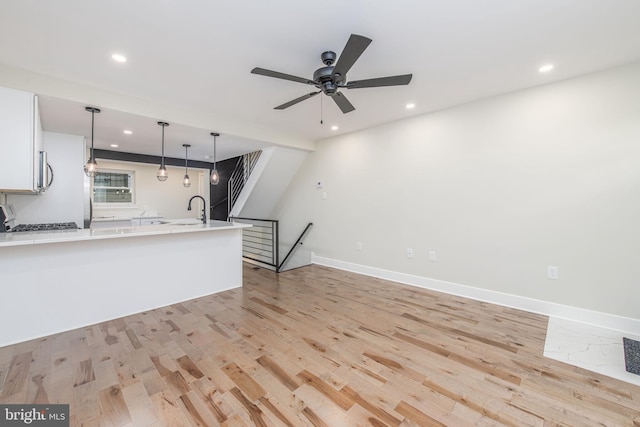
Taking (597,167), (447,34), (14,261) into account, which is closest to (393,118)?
(447,34)

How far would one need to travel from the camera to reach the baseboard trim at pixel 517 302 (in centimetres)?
270

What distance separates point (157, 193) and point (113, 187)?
1.02 meters

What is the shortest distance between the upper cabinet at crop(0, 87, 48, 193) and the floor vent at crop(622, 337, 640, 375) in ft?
18.0

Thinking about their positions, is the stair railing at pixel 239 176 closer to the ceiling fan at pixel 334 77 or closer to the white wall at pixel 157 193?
the white wall at pixel 157 193

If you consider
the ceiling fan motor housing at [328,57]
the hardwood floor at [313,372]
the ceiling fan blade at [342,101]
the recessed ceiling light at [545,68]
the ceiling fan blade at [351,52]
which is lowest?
the hardwood floor at [313,372]

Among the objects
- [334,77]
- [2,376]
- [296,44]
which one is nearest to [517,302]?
[334,77]

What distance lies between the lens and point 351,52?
1.82 meters

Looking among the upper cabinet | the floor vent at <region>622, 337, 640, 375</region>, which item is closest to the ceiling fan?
the upper cabinet

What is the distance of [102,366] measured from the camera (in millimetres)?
2084

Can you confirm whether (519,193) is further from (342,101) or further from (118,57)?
(118,57)

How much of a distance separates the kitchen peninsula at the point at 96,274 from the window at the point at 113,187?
4986 millimetres

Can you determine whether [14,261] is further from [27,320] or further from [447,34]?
[447,34]

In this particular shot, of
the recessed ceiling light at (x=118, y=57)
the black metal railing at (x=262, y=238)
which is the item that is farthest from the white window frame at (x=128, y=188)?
the recessed ceiling light at (x=118, y=57)

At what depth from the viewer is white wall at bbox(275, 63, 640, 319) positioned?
2.69m
